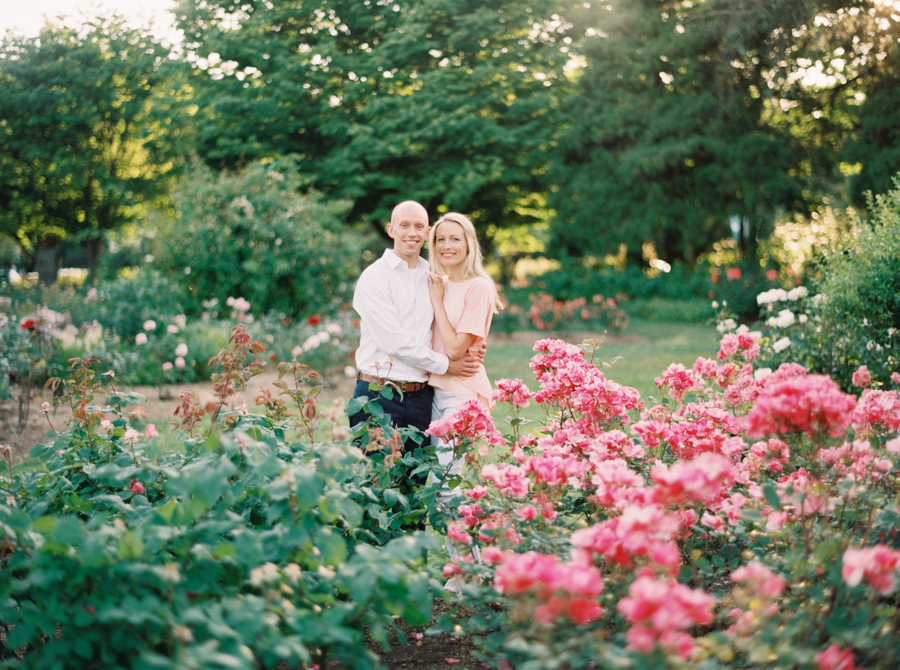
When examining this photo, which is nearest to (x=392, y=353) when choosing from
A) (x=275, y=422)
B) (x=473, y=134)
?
(x=275, y=422)

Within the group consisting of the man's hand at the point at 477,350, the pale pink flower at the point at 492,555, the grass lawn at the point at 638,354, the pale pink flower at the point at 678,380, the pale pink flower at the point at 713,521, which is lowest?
the grass lawn at the point at 638,354

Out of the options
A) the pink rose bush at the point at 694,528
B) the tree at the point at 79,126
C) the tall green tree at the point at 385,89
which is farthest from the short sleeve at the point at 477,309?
the tree at the point at 79,126

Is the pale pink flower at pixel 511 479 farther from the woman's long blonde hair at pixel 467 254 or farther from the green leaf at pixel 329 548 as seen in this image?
the woman's long blonde hair at pixel 467 254

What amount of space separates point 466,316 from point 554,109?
1492 cm

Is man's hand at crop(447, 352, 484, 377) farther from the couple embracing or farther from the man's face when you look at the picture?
the man's face

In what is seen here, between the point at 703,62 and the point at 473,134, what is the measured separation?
5.51 m

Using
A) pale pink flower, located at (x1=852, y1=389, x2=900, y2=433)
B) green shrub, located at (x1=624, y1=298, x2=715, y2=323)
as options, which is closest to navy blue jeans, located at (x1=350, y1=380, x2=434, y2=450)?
pale pink flower, located at (x1=852, y1=389, x2=900, y2=433)

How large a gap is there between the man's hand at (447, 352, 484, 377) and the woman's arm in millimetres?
30

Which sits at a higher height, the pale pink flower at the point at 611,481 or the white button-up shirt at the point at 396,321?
the white button-up shirt at the point at 396,321

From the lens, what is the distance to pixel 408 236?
2984 millimetres

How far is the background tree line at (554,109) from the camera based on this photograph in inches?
591

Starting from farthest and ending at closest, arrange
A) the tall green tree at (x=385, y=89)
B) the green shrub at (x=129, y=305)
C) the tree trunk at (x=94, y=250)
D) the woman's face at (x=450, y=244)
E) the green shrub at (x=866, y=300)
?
the tree trunk at (x=94, y=250) → the tall green tree at (x=385, y=89) → the green shrub at (x=129, y=305) → the green shrub at (x=866, y=300) → the woman's face at (x=450, y=244)

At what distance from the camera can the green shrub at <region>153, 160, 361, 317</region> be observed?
10.5 metres

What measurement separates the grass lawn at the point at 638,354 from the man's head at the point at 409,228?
3.11m
